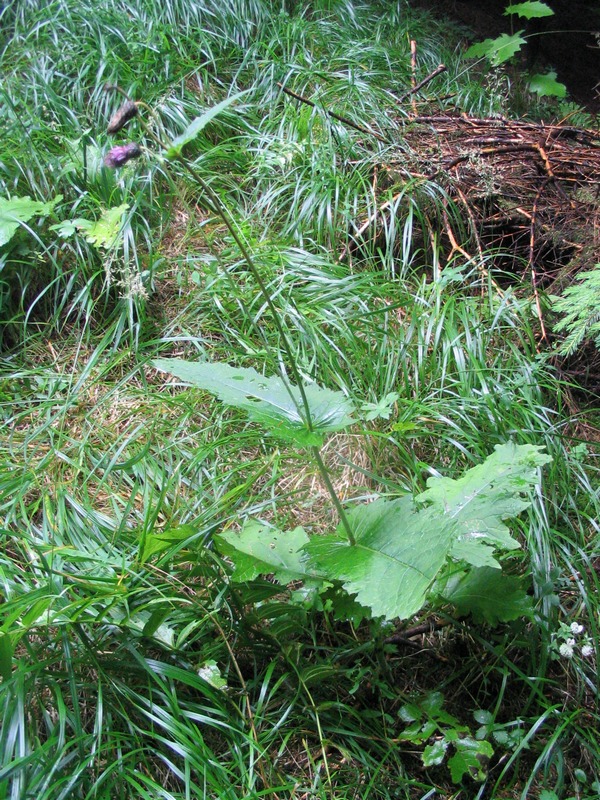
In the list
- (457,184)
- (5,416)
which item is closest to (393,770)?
(5,416)

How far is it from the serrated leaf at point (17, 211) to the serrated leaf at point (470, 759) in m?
2.39

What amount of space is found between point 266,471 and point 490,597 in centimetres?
87

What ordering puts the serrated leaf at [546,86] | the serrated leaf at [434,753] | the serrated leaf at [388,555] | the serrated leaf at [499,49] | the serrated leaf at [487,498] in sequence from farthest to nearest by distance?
the serrated leaf at [546,86] < the serrated leaf at [499,49] < the serrated leaf at [434,753] < the serrated leaf at [487,498] < the serrated leaf at [388,555]

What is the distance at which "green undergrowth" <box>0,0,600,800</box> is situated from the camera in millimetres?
1670

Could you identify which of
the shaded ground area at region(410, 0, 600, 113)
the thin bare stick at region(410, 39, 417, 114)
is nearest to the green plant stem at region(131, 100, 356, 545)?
the thin bare stick at region(410, 39, 417, 114)

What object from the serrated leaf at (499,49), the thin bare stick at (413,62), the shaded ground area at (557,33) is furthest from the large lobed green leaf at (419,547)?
the shaded ground area at (557,33)

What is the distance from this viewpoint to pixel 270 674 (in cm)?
179

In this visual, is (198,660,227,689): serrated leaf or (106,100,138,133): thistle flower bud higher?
(106,100,138,133): thistle flower bud

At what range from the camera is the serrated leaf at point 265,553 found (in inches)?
68.1

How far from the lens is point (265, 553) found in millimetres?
1801

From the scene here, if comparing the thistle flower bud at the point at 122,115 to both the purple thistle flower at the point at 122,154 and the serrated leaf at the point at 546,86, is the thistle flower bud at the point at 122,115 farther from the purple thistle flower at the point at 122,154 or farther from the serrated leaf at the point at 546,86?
the serrated leaf at the point at 546,86

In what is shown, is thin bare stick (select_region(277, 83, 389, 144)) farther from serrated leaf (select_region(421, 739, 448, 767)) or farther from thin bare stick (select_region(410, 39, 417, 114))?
serrated leaf (select_region(421, 739, 448, 767))

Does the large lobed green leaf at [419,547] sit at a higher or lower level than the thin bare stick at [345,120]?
lower

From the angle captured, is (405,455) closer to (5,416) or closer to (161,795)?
(161,795)
